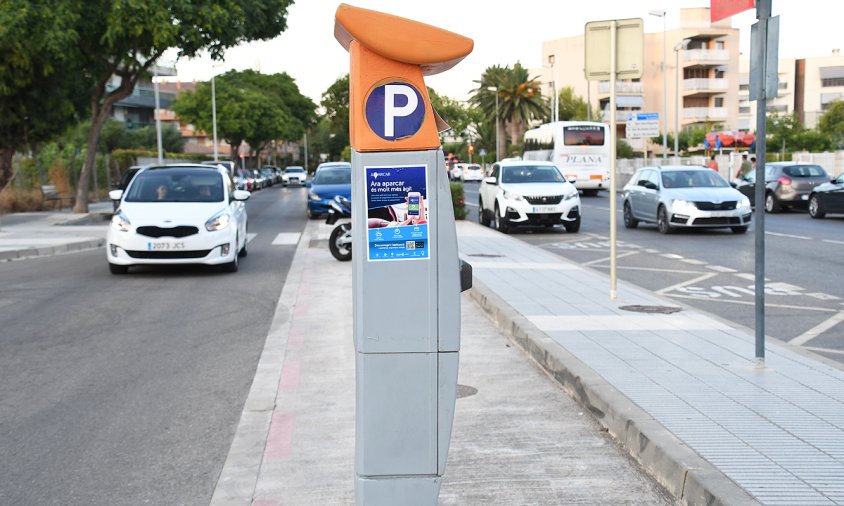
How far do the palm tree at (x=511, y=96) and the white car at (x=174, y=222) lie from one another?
75.4 m

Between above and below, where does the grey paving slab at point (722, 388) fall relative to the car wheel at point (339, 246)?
below

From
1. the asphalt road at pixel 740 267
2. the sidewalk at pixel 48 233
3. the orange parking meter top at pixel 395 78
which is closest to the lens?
the orange parking meter top at pixel 395 78

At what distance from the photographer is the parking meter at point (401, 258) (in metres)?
3.70

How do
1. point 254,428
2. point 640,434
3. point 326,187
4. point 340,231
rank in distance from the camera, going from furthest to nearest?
1. point 326,187
2. point 340,231
3. point 254,428
4. point 640,434

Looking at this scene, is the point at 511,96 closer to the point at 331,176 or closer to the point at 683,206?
the point at 331,176

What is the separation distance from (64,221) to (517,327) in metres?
20.8

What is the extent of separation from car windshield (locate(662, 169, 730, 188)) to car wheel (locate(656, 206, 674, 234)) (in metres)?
0.74

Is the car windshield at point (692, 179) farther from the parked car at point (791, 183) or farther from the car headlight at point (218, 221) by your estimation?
the car headlight at point (218, 221)

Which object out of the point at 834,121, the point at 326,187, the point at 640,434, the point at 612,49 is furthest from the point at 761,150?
the point at 834,121

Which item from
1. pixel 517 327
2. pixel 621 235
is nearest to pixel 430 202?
pixel 517 327

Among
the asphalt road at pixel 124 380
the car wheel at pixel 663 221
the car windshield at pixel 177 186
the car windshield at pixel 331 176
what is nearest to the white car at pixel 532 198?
the car wheel at pixel 663 221

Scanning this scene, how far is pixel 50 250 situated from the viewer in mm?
18531

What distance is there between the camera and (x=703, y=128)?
7512 centimetres

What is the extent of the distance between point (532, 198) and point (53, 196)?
19405 mm
